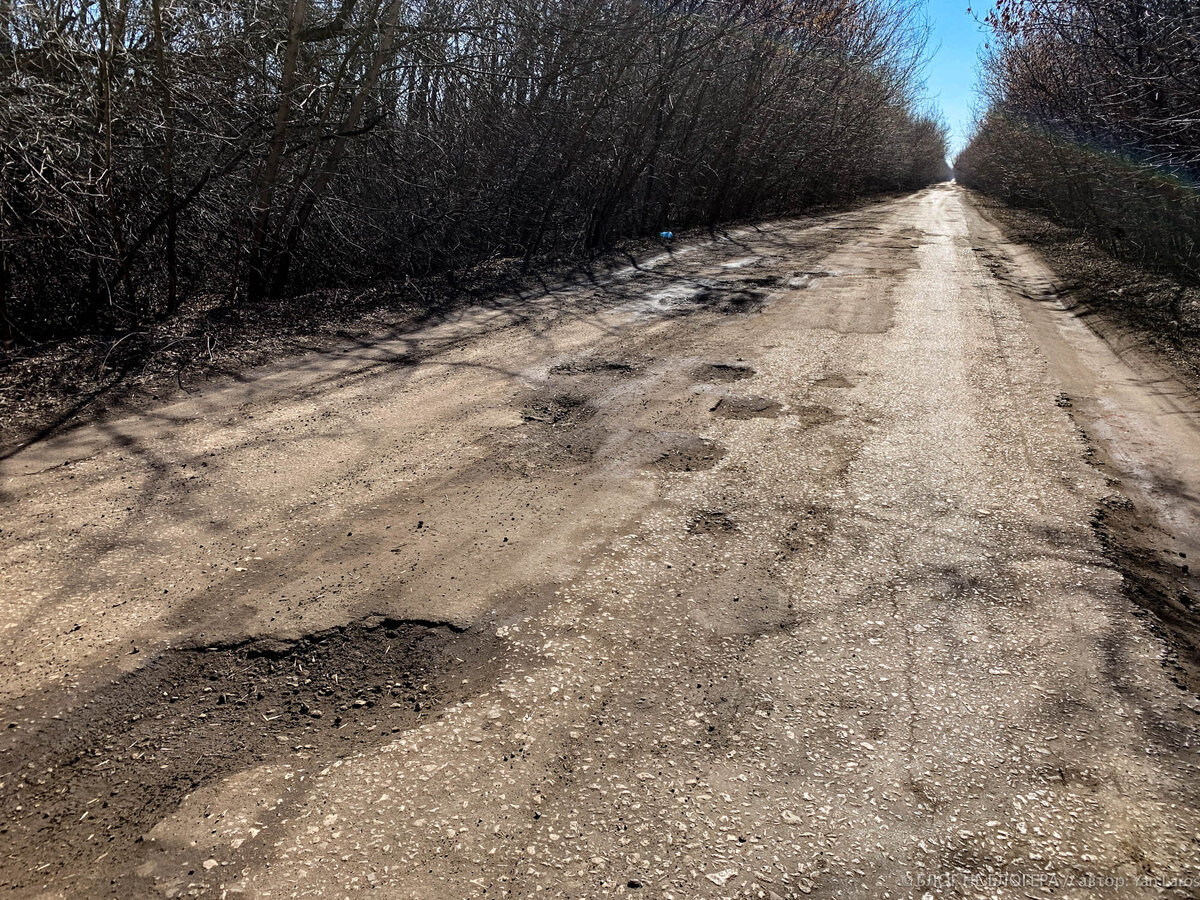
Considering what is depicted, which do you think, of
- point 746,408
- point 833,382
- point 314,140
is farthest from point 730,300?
point 314,140

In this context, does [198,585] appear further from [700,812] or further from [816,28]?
[816,28]

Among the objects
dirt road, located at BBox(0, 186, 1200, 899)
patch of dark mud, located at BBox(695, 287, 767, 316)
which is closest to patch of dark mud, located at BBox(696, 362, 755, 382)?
dirt road, located at BBox(0, 186, 1200, 899)

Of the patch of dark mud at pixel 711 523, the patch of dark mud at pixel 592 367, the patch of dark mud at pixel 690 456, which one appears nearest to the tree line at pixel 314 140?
the patch of dark mud at pixel 592 367

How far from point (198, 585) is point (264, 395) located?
2292mm

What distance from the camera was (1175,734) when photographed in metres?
2.07

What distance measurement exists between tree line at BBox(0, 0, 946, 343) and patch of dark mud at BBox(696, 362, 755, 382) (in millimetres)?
3705

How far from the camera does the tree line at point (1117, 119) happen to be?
7.98 meters

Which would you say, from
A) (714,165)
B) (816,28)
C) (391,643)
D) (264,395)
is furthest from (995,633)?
(816,28)

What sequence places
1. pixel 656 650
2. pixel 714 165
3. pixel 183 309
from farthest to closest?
pixel 714 165, pixel 183 309, pixel 656 650

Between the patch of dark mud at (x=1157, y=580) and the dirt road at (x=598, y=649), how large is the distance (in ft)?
0.06

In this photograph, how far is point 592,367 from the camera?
5301 millimetres

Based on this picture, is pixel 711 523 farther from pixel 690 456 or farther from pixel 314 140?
pixel 314 140

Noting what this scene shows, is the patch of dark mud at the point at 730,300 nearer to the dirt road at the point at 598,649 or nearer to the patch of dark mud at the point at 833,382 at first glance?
the patch of dark mud at the point at 833,382

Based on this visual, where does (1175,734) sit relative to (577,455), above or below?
below
